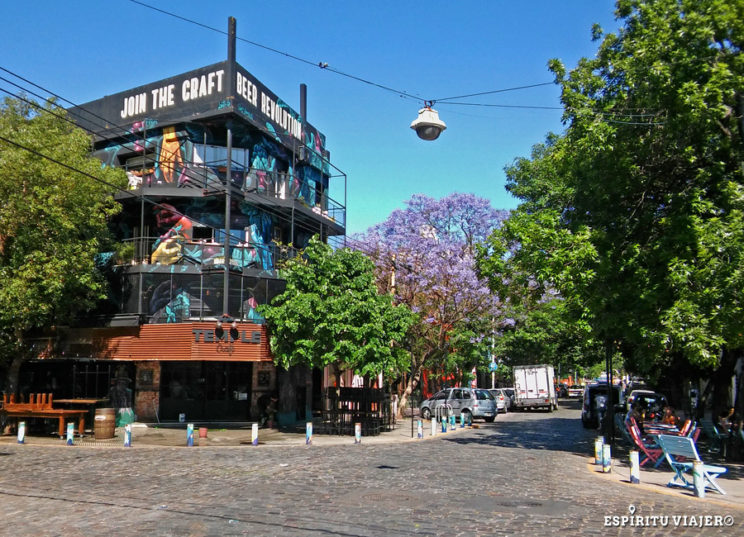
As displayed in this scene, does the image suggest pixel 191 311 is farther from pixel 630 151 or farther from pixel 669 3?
pixel 669 3

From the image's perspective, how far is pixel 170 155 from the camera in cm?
2581

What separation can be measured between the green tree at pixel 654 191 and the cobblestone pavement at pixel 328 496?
13.4 feet

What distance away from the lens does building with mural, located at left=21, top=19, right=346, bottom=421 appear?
23672 millimetres

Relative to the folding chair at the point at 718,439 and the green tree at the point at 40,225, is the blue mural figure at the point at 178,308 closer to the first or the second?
the green tree at the point at 40,225

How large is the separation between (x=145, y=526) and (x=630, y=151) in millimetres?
14003

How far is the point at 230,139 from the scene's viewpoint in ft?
80.3

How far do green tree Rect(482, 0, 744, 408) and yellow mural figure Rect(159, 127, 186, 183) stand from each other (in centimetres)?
1410

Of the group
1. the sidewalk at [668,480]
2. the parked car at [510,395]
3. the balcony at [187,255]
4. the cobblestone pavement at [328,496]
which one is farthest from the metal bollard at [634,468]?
the parked car at [510,395]

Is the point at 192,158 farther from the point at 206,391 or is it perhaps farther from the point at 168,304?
the point at 206,391

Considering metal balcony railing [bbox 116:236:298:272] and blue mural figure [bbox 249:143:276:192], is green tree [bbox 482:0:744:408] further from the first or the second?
blue mural figure [bbox 249:143:276:192]

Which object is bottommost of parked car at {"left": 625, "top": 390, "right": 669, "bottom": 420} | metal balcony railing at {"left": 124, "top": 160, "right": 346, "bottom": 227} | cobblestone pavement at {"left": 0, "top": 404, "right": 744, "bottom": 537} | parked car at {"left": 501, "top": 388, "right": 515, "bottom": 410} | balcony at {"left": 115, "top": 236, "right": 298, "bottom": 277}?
parked car at {"left": 501, "top": 388, "right": 515, "bottom": 410}

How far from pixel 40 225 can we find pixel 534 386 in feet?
104

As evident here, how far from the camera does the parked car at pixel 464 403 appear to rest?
98.4 feet

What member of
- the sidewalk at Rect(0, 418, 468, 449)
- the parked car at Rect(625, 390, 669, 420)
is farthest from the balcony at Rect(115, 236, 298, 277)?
the parked car at Rect(625, 390, 669, 420)
